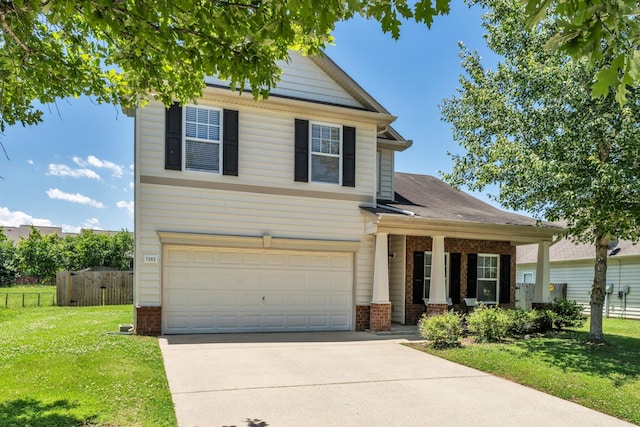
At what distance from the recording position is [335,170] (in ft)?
41.8

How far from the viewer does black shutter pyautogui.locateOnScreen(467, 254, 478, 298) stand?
14.8 meters

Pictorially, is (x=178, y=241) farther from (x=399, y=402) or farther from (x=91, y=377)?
(x=399, y=402)

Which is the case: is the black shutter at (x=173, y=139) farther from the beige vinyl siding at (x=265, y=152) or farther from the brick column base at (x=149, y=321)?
the brick column base at (x=149, y=321)

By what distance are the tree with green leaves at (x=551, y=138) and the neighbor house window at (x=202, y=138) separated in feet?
20.6

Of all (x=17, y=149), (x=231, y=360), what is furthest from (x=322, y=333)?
(x=17, y=149)

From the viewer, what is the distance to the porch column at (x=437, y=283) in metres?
12.5

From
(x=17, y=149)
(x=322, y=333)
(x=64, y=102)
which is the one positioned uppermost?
(x=64, y=102)

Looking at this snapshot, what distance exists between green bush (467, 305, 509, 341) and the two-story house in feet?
6.19

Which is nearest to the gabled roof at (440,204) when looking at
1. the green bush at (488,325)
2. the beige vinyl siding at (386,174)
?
the beige vinyl siding at (386,174)

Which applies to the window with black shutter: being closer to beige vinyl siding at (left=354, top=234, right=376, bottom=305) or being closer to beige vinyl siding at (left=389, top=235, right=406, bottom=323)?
beige vinyl siding at (left=354, top=234, right=376, bottom=305)

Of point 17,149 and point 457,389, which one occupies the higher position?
point 17,149

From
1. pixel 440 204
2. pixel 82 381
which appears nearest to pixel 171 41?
pixel 82 381

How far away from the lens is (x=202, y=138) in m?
11.4

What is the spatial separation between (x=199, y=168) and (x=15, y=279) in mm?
37207
